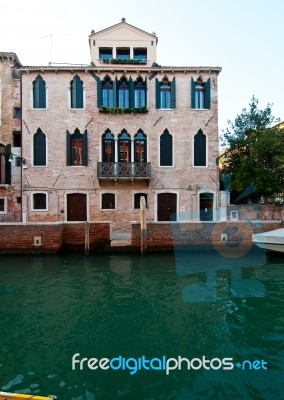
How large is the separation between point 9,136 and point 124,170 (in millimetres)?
5980

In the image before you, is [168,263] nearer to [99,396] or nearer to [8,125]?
[99,396]

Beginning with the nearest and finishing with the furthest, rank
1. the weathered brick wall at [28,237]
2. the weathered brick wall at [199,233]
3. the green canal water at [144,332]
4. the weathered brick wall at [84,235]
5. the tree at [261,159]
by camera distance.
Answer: the green canal water at [144,332]
the weathered brick wall at [28,237]
the weathered brick wall at [199,233]
the weathered brick wall at [84,235]
the tree at [261,159]

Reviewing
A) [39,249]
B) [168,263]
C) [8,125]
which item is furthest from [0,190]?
[168,263]

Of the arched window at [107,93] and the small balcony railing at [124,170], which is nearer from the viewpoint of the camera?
the small balcony railing at [124,170]

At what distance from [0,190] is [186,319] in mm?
11740

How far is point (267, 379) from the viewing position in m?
3.34

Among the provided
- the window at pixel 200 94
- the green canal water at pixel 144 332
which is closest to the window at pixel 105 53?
the window at pixel 200 94

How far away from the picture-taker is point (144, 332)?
447 centimetres

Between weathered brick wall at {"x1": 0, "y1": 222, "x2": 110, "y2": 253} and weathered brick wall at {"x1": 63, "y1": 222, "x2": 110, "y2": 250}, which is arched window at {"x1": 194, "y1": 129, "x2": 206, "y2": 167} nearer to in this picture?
weathered brick wall at {"x1": 63, "y1": 222, "x2": 110, "y2": 250}

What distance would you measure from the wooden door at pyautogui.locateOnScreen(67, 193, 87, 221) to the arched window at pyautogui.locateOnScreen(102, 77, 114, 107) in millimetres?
4732

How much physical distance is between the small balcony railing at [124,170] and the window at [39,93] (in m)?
4.25

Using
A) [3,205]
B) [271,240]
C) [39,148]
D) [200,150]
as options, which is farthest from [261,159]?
[3,205]

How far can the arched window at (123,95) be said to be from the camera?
1366 cm

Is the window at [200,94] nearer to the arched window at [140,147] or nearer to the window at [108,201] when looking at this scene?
the arched window at [140,147]
